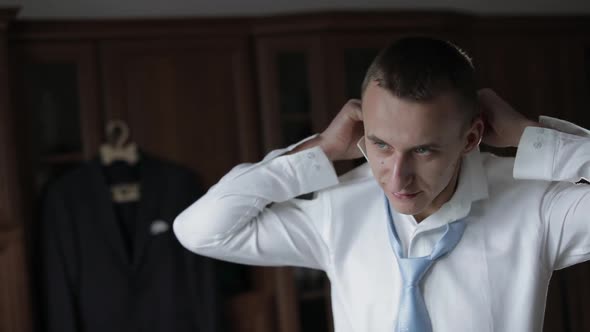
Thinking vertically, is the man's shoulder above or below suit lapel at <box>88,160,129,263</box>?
above

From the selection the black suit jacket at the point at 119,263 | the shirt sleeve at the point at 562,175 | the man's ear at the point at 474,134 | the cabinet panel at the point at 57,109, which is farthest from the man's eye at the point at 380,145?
the cabinet panel at the point at 57,109

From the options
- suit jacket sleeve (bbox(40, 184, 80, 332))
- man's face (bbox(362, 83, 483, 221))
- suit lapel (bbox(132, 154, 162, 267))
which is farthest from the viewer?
suit lapel (bbox(132, 154, 162, 267))

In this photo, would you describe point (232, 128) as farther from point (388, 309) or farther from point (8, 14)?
point (388, 309)

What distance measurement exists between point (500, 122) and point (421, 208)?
0.74 ft

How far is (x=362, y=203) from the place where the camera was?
1371mm

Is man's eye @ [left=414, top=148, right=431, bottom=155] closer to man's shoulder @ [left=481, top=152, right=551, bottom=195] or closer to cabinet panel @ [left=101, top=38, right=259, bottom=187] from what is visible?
man's shoulder @ [left=481, top=152, right=551, bottom=195]

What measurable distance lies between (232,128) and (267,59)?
0.33 m

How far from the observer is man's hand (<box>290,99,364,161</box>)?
131 cm

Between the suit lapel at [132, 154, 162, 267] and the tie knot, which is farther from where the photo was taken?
the suit lapel at [132, 154, 162, 267]

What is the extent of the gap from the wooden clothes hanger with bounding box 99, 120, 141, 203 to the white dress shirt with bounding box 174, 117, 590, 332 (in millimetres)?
1318

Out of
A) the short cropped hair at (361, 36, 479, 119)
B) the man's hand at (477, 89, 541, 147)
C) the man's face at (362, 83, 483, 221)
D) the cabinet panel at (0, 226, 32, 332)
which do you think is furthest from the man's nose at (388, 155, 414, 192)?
the cabinet panel at (0, 226, 32, 332)

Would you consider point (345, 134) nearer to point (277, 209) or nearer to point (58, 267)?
point (277, 209)

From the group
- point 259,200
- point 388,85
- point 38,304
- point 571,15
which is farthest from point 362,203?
point 571,15

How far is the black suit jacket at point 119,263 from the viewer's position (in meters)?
2.58
